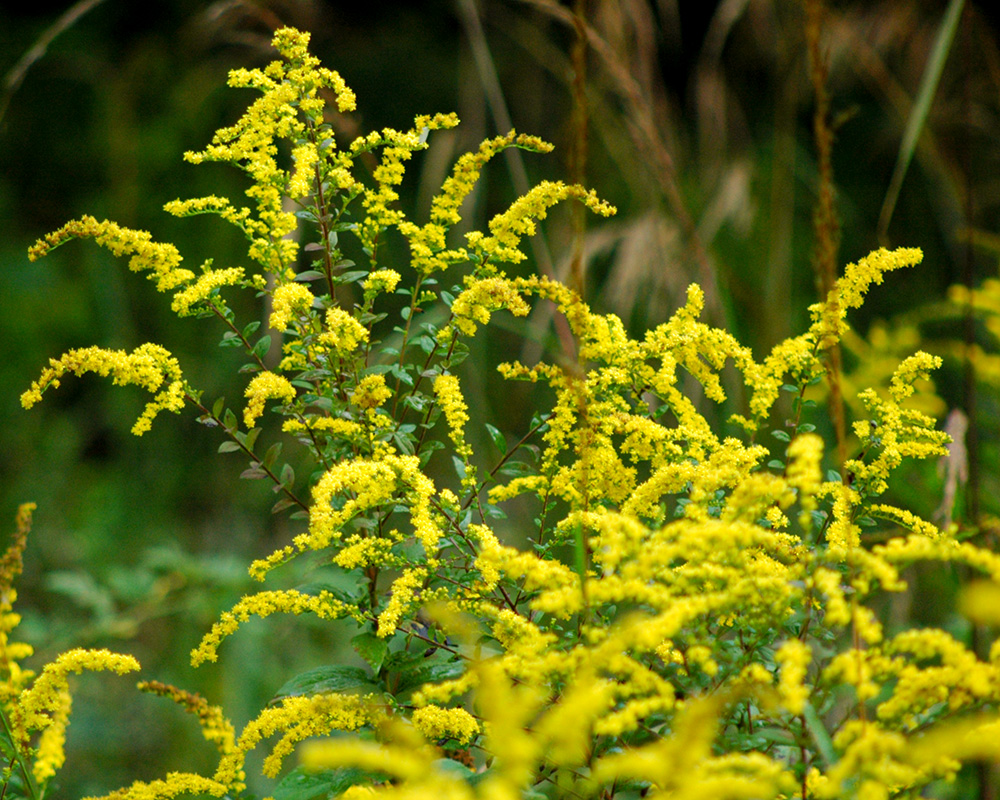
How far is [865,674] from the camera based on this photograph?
81cm

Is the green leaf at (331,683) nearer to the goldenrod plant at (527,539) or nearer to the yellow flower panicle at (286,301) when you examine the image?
the goldenrod plant at (527,539)

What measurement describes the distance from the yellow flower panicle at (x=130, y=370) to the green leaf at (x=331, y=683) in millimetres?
366

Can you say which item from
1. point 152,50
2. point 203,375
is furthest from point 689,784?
point 152,50

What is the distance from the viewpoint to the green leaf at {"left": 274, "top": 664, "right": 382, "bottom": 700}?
112cm

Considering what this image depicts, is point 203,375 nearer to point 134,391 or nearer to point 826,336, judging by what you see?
point 134,391

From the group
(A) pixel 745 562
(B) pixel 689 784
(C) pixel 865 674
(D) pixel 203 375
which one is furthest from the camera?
(D) pixel 203 375

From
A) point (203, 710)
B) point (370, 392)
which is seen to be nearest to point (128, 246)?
point (370, 392)

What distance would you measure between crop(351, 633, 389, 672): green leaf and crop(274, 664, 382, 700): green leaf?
0.07 m

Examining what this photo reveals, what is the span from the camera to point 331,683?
1133 mm

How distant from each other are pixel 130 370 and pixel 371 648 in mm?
450

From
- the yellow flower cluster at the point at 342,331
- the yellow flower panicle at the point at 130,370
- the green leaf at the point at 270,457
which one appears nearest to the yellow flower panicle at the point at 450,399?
the yellow flower cluster at the point at 342,331

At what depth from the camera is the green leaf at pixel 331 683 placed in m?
1.12

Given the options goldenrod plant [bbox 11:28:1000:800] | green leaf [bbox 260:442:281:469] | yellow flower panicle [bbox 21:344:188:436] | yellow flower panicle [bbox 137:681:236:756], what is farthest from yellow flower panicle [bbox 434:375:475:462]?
yellow flower panicle [bbox 137:681:236:756]

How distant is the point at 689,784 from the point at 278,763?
63 centimetres
